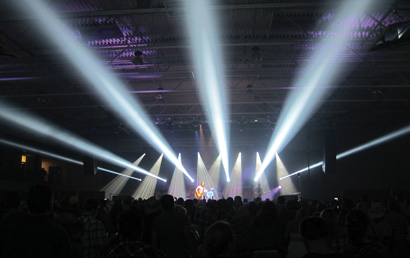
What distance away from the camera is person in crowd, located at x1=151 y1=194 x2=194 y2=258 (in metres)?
4.11

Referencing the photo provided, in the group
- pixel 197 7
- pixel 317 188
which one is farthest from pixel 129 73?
pixel 317 188

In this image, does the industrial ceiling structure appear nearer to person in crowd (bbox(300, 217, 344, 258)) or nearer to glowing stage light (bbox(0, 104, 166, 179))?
glowing stage light (bbox(0, 104, 166, 179))

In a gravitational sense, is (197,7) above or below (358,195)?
above

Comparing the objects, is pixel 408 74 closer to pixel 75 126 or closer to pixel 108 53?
pixel 108 53

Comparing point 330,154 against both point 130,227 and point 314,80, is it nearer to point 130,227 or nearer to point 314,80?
point 314,80

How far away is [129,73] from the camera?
12.0 metres

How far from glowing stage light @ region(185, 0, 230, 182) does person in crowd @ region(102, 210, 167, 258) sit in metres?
5.80

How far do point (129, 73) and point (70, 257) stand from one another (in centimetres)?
1004

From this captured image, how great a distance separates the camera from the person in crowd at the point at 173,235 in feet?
13.5

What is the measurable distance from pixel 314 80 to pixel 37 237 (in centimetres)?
1166

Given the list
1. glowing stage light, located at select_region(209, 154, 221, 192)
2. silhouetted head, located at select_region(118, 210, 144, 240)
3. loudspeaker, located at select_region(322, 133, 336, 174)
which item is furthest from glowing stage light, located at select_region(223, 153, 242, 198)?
silhouetted head, located at select_region(118, 210, 144, 240)

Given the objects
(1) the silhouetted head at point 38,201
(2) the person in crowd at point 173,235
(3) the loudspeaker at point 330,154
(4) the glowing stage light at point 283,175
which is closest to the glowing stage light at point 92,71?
(2) the person in crowd at point 173,235

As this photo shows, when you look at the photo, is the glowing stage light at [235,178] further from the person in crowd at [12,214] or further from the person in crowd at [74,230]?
the person in crowd at [12,214]

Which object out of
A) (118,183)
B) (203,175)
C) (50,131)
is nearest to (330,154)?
(203,175)
